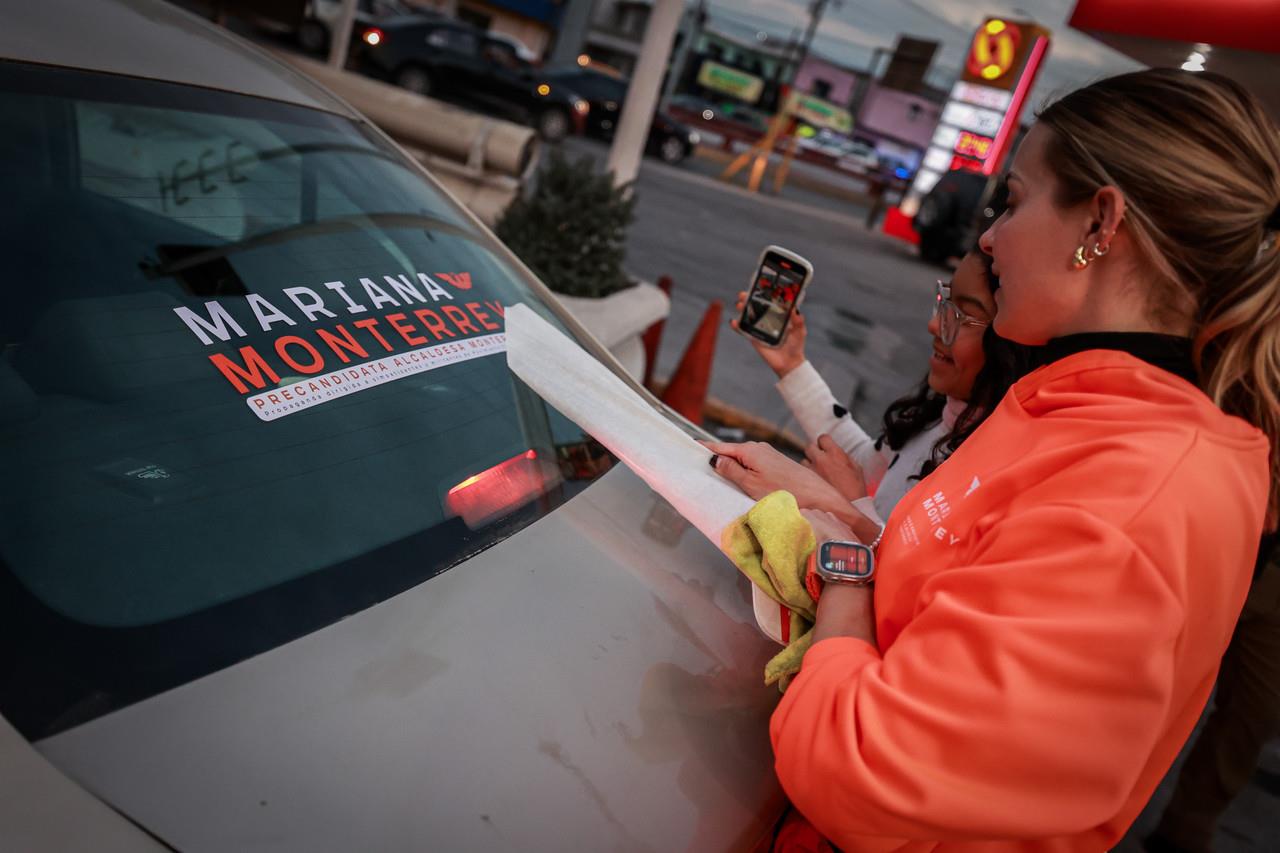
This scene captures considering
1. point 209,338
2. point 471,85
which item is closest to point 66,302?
point 209,338

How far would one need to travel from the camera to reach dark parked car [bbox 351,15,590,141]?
16016mm

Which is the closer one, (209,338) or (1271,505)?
(1271,505)

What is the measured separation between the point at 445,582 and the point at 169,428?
432 millimetres

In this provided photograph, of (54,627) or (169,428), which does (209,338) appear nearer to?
(169,428)

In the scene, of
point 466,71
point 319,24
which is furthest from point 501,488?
point 319,24

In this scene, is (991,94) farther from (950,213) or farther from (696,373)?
(696,373)

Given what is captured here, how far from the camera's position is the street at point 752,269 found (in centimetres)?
623

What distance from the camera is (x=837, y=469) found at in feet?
6.22

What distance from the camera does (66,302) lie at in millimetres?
1394

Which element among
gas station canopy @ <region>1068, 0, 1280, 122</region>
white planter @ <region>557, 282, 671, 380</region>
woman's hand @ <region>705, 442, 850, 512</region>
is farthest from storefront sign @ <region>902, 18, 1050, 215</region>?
woman's hand @ <region>705, 442, 850, 512</region>

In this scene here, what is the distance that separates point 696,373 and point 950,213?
40.8 feet

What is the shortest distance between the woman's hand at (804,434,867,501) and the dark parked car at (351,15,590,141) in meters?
15.8

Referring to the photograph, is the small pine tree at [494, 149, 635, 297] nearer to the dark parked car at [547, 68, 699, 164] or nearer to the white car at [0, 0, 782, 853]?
the white car at [0, 0, 782, 853]

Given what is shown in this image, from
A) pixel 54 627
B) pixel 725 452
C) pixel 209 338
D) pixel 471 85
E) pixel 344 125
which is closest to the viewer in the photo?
pixel 54 627
